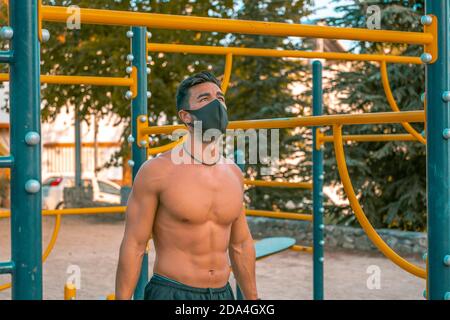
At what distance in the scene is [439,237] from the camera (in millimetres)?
2027

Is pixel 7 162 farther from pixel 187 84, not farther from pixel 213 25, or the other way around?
pixel 213 25

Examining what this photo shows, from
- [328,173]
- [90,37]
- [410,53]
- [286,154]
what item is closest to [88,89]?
[90,37]

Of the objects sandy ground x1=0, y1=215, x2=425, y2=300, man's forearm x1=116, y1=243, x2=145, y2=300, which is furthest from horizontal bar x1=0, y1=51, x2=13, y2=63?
sandy ground x1=0, y1=215, x2=425, y2=300

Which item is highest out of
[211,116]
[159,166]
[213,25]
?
[213,25]

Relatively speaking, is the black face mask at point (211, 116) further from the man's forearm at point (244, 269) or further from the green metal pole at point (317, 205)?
the green metal pole at point (317, 205)

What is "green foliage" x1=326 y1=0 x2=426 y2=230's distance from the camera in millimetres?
9367

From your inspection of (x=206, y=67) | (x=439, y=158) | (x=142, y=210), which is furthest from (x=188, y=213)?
(x=206, y=67)

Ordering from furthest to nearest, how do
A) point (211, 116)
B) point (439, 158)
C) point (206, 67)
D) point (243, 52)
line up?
1. point (206, 67)
2. point (243, 52)
3. point (439, 158)
4. point (211, 116)

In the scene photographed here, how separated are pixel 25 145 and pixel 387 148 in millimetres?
8220

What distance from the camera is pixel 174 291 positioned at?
1.89 metres

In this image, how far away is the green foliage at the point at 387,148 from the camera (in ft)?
30.7

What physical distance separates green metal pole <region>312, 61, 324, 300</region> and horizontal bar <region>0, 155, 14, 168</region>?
2.96 metres

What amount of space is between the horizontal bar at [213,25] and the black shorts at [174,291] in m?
0.72

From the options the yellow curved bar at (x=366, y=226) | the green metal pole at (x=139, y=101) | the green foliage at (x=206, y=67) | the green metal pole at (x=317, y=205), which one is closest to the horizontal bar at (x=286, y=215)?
the green metal pole at (x=317, y=205)
